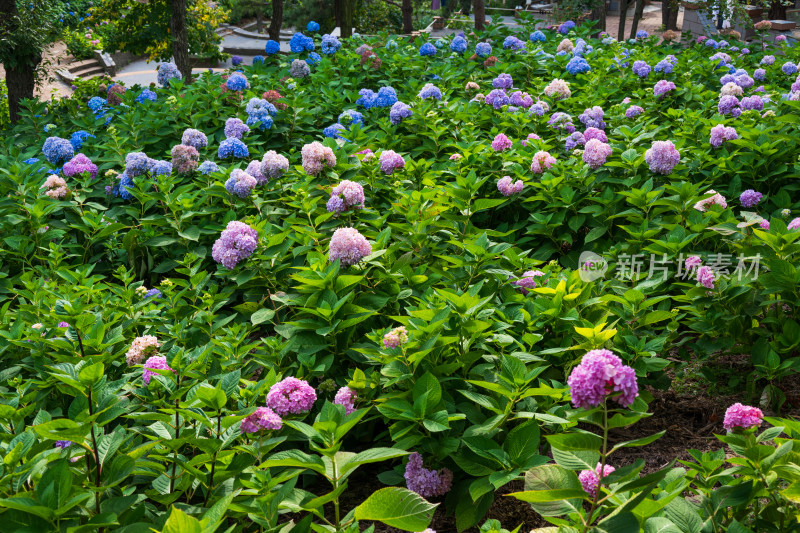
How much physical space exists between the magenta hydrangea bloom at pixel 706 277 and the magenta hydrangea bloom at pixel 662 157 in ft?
4.77

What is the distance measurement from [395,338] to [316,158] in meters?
1.98

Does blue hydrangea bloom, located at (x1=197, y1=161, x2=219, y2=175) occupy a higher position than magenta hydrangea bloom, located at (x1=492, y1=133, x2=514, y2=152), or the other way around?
magenta hydrangea bloom, located at (x1=492, y1=133, x2=514, y2=152)

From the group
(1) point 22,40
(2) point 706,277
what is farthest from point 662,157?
(1) point 22,40

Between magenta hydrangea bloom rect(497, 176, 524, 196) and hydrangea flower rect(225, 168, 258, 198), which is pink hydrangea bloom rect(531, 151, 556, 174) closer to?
magenta hydrangea bloom rect(497, 176, 524, 196)

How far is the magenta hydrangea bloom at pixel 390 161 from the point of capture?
14.5ft

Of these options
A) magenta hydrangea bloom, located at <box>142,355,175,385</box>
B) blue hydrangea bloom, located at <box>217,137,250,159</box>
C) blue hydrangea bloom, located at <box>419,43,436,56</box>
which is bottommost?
magenta hydrangea bloom, located at <box>142,355,175,385</box>

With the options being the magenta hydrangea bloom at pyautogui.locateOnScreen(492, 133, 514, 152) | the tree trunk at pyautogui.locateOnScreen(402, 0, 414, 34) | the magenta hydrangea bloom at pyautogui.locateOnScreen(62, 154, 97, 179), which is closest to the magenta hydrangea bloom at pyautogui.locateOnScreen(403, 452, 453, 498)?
the magenta hydrangea bloom at pyautogui.locateOnScreen(492, 133, 514, 152)

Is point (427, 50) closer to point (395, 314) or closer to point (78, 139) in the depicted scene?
point (78, 139)

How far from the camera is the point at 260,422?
2.27 m

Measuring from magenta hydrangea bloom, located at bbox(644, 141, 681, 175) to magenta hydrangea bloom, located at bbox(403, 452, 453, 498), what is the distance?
2.78 m

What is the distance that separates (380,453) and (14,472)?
103cm

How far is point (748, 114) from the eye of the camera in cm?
519

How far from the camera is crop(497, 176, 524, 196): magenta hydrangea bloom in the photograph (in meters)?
4.36

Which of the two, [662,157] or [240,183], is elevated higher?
[662,157]
